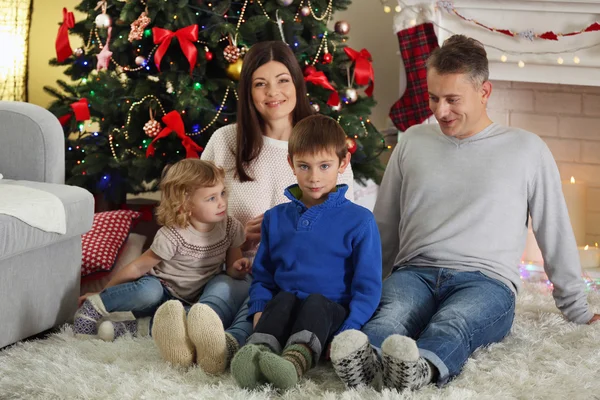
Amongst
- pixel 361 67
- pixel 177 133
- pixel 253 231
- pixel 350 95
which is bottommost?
pixel 253 231

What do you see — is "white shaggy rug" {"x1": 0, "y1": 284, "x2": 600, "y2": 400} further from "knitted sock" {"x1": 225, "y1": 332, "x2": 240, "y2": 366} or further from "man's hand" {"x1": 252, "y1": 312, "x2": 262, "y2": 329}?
"man's hand" {"x1": 252, "y1": 312, "x2": 262, "y2": 329}

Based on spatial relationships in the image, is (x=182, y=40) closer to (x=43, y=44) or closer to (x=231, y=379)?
(x=231, y=379)

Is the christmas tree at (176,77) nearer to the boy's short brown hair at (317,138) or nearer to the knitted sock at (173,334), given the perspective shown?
the boy's short brown hair at (317,138)

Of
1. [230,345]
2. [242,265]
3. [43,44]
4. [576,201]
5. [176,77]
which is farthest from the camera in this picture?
[43,44]

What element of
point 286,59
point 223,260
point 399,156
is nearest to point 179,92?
point 286,59

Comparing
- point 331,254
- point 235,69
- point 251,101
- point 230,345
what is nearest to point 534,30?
point 235,69

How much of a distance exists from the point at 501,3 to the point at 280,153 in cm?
123

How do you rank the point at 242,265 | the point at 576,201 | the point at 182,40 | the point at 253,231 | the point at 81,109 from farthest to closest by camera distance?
the point at 576,201
the point at 81,109
the point at 182,40
the point at 253,231
the point at 242,265

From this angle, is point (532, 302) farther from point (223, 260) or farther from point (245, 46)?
point (245, 46)

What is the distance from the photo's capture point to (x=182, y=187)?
2459 millimetres

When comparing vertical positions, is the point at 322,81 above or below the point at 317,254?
above

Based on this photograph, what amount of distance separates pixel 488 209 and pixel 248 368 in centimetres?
83

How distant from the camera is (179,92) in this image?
10.1 ft

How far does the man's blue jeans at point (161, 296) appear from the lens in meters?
2.33
